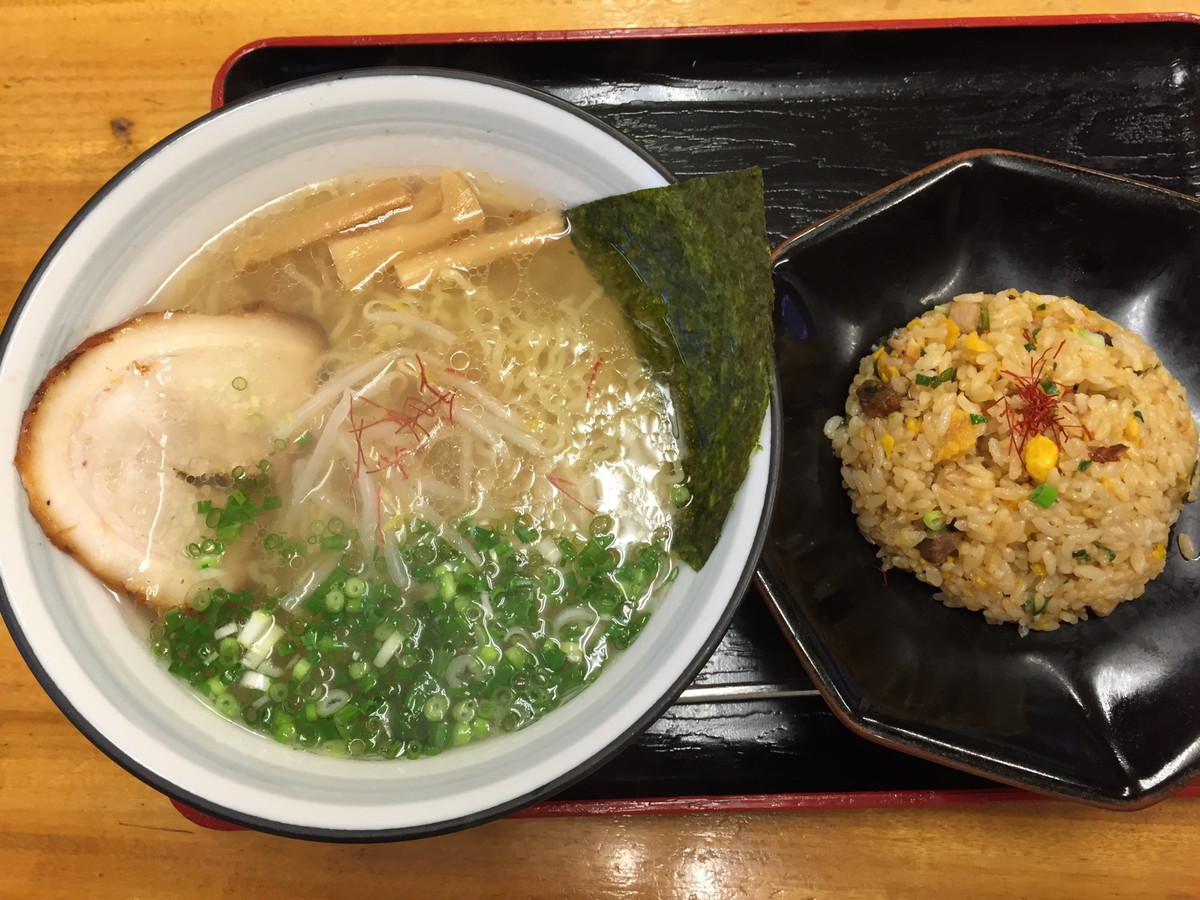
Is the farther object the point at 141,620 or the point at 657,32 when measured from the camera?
the point at 657,32

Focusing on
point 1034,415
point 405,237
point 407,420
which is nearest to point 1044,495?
point 1034,415

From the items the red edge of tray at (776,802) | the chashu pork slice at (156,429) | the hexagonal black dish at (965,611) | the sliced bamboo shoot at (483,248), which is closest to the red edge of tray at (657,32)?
the hexagonal black dish at (965,611)

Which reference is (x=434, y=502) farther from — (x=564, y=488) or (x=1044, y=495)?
(x=1044, y=495)

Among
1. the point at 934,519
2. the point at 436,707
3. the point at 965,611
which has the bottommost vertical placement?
the point at 965,611

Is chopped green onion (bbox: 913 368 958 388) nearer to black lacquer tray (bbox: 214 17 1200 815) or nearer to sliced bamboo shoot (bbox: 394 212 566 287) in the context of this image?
black lacquer tray (bbox: 214 17 1200 815)

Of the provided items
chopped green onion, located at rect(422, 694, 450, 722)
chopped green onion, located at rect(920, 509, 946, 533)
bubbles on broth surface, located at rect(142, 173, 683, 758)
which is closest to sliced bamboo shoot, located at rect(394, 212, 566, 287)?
bubbles on broth surface, located at rect(142, 173, 683, 758)

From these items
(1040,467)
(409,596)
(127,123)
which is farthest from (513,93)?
(1040,467)
